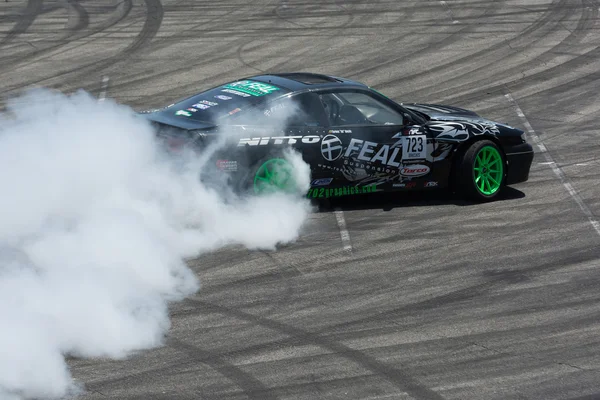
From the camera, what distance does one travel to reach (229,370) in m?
6.05

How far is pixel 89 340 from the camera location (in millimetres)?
6223

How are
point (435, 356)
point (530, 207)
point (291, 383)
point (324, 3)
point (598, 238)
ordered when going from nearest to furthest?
1. point (291, 383)
2. point (435, 356)
3. point (598, 238)
4. point (530, 207)
5. point (324, 3)

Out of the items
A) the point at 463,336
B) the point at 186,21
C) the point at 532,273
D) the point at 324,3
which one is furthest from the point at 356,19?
the point at 463,336

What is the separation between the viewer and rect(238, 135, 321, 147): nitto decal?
884 cm

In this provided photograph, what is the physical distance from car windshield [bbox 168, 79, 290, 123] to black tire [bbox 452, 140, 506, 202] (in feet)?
6.82

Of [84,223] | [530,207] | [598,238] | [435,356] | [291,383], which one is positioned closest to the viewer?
[291,383]

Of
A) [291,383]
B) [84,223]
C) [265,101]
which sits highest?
[265,101]

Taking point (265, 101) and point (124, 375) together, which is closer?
point (124, 375)

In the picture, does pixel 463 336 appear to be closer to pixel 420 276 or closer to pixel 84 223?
pixel 420 276

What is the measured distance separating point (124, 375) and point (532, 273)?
3783mm

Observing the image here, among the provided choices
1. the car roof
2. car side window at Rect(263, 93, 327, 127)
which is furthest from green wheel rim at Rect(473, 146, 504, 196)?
car side window at Rect(263, 93, 327, 127)

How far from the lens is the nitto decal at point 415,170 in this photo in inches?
383

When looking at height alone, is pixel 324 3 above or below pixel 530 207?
above

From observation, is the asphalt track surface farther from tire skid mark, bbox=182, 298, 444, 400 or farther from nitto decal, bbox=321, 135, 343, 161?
nitto decal, bbox=321, 135, 343, 161
